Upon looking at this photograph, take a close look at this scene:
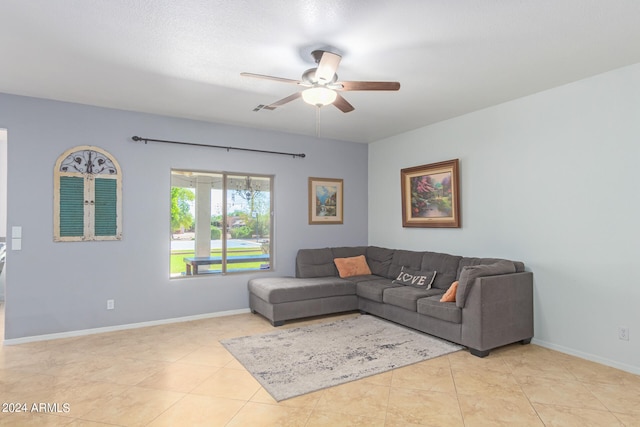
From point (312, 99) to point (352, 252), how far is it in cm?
333

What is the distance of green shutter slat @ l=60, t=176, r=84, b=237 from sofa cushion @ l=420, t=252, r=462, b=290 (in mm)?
4271

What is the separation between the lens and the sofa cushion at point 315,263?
551 cm

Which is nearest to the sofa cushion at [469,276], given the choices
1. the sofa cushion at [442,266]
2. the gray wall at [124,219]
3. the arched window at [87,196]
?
the sofa cushion at [442,266]

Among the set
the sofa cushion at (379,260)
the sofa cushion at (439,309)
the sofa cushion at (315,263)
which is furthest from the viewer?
the sofa cushion at (379,260)

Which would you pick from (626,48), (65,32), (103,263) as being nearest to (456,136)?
(626,48)

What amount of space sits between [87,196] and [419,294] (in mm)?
4035

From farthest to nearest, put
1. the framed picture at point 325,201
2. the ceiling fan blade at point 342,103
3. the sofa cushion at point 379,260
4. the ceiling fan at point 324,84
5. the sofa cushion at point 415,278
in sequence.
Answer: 1. the framed picture at point 325,201
2. the sofa cushion at point 379,260
3. the sofa cushion at point 415,278
4. the ceiling fan blade at point 342,103
5. the ceiling fan at point 324,84

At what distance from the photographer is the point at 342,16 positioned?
2.47 m

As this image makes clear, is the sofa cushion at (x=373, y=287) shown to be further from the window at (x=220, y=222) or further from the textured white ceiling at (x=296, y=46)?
the textured white ceiling at (x=296, y=46)

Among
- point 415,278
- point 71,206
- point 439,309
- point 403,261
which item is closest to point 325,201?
point 403,261

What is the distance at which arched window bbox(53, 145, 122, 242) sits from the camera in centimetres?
423

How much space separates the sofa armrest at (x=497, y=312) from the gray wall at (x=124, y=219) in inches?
112

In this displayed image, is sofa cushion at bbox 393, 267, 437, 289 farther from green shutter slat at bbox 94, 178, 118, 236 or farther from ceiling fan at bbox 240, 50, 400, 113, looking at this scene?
green shutter slat at bbox 94, 178, 118, 236

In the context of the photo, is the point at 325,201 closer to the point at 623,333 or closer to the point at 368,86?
the point at 368,86
